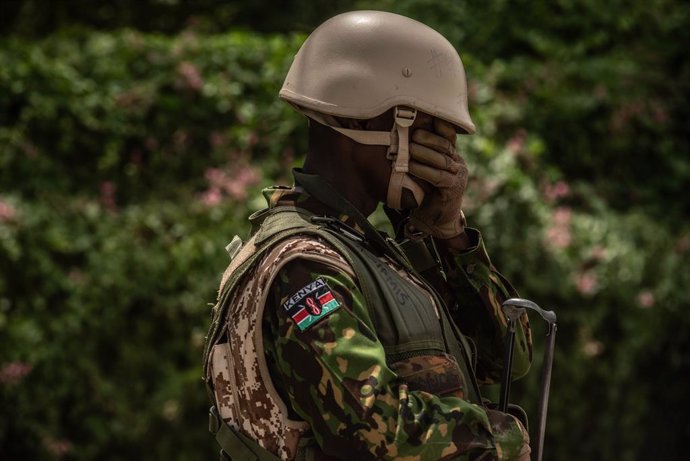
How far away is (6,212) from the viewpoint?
16.9 ft

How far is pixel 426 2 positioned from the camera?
7.31 m

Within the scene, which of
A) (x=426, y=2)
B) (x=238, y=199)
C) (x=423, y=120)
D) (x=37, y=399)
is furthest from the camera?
(x=426, y=2)

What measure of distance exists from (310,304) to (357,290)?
111mm

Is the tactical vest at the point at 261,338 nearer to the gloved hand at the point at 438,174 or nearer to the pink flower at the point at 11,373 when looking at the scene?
the gloved hand at the point at 438,174

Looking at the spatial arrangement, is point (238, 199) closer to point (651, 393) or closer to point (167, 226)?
point (167, 226)

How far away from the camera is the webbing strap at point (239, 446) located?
7.36ft

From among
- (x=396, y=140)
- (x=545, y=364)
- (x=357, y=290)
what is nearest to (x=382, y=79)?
(x=396, y=140)

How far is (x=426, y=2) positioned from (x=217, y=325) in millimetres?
5275

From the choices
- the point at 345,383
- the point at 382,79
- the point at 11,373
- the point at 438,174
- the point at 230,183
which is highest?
the point at 382,79

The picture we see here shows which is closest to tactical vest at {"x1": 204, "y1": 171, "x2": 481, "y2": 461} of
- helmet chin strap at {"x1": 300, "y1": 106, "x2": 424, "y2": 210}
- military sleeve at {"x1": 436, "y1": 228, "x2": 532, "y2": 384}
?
helmet chin strap at {"x1": 300, "y1": 106, "x2": 424, "y2": 210}

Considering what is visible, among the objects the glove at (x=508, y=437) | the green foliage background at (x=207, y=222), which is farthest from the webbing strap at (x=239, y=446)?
the green foliage background at (x=207, y=222)

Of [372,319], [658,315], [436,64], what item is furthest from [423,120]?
[658,315]

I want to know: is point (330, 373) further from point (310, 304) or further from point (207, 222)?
point (207, 222)

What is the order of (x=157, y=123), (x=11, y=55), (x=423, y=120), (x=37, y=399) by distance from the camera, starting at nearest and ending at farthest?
1. (x=423, y=120)
2. (x=37, y=399)
3. (x=11, y=55)
4. (x=157, y=123)
